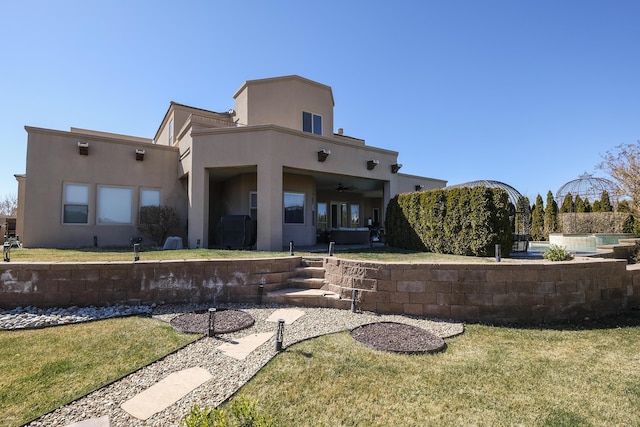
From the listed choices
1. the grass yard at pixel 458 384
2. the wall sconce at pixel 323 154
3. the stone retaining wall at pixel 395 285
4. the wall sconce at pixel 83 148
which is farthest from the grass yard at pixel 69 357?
the wall sconce at pixel 83 148

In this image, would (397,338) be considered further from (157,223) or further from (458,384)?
(157,223)

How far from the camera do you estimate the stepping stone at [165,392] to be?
267cm

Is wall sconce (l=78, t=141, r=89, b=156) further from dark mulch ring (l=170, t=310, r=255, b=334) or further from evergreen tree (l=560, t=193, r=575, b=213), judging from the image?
evergreen tree (l=560, t=193, r=575, b=213)

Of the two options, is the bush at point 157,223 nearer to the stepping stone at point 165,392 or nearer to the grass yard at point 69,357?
the grass yard at point 69,357

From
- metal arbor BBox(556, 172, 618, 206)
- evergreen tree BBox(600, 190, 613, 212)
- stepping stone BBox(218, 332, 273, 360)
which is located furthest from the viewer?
metal arbor BBox(556, 172, 618, 206)

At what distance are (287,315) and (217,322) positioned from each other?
1.16 meters

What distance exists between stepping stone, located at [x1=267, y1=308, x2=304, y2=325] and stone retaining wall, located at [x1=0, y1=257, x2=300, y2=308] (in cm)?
86

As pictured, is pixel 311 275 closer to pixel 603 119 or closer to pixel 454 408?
pixel 454 408

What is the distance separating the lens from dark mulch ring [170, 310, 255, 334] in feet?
15.0

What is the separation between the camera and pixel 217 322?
4.91 m

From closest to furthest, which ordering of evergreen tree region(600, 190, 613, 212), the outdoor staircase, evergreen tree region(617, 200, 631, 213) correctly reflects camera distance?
1. the outdoor staircase
2. evergreen tree region(617, 200, 631, 213)
3. evergreen tree region(600, 190, 613, 212)

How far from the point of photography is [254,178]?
41.1 feet

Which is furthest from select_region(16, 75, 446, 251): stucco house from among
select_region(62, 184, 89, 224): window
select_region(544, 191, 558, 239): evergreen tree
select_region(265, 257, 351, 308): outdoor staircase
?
select_region(544, 191, 558, 239): evergreen tree

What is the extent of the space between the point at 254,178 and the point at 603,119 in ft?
45.9
